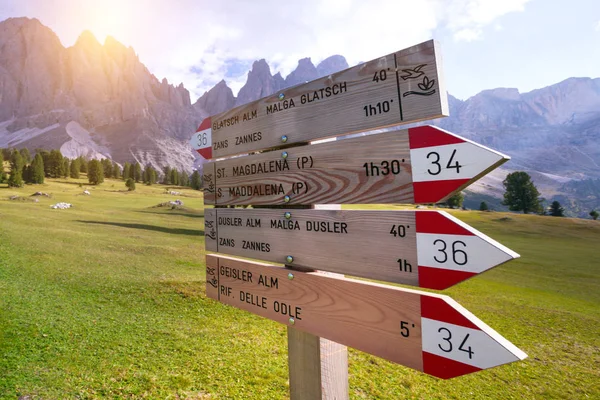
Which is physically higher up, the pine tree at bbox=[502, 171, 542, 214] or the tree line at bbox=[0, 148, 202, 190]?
the tree line at bbox=[0, 148, 202, 190]

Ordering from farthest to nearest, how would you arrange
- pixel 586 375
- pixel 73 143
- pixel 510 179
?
pixel 73 143 < pixel 510 179 < pixel 586 375

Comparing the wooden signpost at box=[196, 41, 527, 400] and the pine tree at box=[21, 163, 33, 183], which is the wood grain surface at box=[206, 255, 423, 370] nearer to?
the wooden signpost at box=[196, 41, 527, 400]

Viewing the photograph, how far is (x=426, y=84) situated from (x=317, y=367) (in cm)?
251

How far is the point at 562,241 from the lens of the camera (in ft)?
108

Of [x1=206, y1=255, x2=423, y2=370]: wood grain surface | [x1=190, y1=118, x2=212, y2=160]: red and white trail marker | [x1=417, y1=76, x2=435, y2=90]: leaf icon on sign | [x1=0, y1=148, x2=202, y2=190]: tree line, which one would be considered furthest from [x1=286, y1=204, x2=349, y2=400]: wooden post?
[x1=0, y1=148, x2=202, y2=190]: tree line

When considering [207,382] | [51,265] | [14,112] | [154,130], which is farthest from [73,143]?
[207,382]

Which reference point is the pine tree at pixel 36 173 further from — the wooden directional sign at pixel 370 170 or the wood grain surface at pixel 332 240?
the wooden directional sign at pixel 370 170

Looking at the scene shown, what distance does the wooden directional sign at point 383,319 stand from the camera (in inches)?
69.2

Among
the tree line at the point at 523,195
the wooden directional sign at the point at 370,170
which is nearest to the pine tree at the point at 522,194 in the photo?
the tree line at the point at 523,195

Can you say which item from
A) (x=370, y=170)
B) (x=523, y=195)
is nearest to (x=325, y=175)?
(x=370, y=170)

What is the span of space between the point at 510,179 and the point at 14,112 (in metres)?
257

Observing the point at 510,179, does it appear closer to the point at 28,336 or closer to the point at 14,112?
the point at 28,336

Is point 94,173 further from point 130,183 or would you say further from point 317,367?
Answer: point 317,367

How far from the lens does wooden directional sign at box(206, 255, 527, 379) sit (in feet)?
5.76
